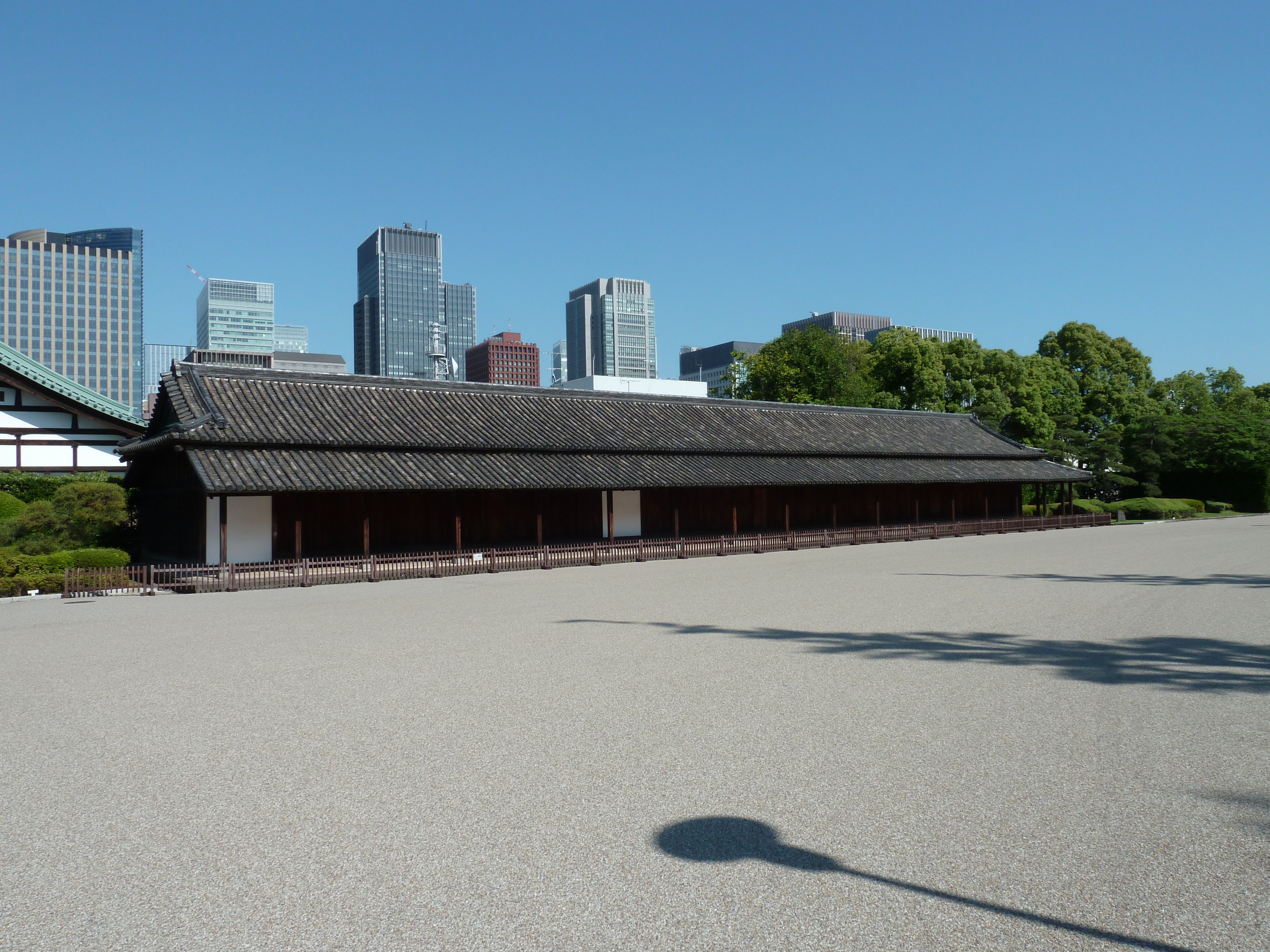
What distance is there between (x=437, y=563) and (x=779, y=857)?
20.1m

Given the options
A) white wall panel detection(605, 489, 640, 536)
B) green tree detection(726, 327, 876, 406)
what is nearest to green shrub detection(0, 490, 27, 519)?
white wall panel detection(605, 489, 640, 536)

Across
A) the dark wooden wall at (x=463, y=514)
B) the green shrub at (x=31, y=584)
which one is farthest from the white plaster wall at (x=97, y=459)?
the green shrub at (x=31, y=584)

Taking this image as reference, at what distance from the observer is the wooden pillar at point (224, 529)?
21.7 meters

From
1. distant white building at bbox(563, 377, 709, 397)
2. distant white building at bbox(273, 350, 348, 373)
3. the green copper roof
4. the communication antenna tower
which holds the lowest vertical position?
the green copper roof

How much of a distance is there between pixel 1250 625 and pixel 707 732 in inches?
394

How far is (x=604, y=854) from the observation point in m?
4.98

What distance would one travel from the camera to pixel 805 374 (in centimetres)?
6406

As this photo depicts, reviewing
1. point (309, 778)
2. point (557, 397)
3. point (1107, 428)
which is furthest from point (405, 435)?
point (1107, 428)

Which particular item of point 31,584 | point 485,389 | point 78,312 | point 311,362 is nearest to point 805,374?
point 485,389

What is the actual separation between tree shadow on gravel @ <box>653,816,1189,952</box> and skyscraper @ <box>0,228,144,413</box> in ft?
671

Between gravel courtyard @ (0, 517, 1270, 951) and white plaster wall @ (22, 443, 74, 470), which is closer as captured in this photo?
gravel courtyard @ (0, 517, 1270, 951)

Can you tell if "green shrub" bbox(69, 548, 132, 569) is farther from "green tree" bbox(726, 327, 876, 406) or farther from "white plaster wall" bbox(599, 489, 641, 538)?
"green tree" bbox(726, 327, 876, 406)

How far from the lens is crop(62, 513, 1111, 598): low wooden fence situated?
20.3 m

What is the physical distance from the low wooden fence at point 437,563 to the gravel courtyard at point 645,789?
756cm
